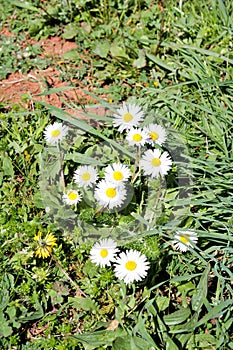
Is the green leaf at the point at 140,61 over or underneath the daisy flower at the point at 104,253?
over

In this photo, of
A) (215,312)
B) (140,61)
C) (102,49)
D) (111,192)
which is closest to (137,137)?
(111,192)

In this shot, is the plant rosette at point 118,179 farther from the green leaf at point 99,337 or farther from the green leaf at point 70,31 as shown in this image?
the green leaf at point 70,31

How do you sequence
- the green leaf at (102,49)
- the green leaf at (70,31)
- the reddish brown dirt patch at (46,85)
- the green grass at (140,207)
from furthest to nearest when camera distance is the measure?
the green leaf at (70,31) < the green leaf at (102,49) < the reddish brown dirt patch at (46,85) < the green grass at (140,207)

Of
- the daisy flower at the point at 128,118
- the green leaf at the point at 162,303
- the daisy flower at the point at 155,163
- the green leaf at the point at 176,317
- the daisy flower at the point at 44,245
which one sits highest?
the daisy flower at the point at 128,118

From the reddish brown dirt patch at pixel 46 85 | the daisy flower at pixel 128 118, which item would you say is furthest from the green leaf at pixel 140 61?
the daisy flower at pixel 128 118

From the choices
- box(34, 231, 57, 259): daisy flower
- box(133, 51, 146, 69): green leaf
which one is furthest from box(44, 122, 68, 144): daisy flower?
box(133, 51, 146, 69): green leaf

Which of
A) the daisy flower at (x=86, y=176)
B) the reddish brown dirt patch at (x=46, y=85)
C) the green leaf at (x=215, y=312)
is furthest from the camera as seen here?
the reddish brown dirt patch at (x=46, y=85)
